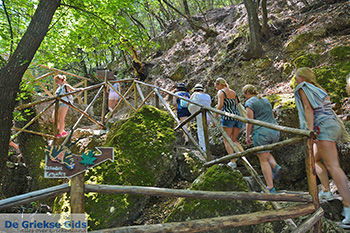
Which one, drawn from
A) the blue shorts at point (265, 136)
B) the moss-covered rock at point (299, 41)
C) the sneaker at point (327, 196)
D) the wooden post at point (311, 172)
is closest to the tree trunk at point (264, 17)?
the moss-covered rock at point (299, 41)

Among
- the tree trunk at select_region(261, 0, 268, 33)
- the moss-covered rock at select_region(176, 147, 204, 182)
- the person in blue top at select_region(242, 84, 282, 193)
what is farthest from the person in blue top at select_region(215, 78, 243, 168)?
the tree trunk at select_region(261, 0, 268, 33)

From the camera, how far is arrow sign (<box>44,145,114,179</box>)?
183 centimetres

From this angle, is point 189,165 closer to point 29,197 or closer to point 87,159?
point 87,159

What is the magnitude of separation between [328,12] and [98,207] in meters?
9.69

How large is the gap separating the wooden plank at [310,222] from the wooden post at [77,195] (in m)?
2.06

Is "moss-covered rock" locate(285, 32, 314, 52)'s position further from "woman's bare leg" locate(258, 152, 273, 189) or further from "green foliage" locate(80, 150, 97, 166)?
"green foliage" locate(80, 150, 97, 166)

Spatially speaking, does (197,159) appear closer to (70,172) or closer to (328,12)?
(70,172)

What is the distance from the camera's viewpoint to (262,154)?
3379mm

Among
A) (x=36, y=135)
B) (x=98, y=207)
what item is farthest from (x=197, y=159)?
(x=36, y=135)

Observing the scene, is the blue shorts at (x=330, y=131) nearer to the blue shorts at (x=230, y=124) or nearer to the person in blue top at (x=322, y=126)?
the person in blue top at (x=322, y=126)

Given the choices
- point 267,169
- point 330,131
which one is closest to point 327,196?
point 267,169

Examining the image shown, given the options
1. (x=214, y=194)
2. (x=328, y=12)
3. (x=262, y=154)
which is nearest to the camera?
(x=214, y=194)

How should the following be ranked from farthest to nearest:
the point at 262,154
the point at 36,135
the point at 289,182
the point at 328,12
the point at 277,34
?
the point at 277,34
the point at 328,12
the point at 36,135
the point at 289,182
the point at 262,154

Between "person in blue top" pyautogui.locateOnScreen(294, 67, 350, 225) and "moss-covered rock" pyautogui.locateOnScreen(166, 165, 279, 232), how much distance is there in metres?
0.88
